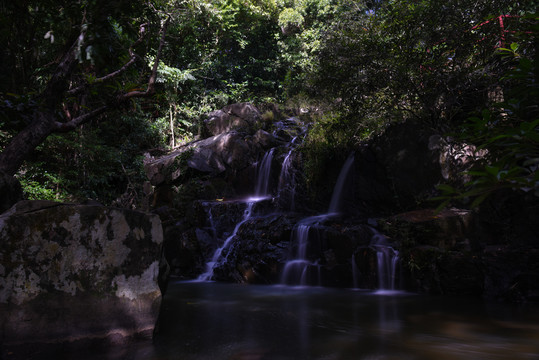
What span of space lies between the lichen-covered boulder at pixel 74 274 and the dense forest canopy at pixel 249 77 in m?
1.51

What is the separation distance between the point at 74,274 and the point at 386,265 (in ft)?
16.1

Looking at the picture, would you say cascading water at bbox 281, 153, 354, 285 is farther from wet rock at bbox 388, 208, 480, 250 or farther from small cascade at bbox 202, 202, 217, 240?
small cascade at bbox 202, 202, 217, 240

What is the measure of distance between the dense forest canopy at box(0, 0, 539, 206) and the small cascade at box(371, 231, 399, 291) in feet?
7.21

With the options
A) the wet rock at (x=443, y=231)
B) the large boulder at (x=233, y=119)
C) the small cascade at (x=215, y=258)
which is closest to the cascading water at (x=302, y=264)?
the wet rock at (x=443, y=231)

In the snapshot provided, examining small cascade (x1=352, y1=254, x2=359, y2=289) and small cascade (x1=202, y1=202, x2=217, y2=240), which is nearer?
small cascade (x1=352, y1=254, x2=359, y2=289)

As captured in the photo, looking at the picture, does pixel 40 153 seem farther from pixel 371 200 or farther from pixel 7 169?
pixel 371 200

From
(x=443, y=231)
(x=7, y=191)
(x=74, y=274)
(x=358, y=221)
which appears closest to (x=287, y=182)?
(x=358, y=221)

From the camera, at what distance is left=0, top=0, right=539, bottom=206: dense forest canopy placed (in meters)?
3.19

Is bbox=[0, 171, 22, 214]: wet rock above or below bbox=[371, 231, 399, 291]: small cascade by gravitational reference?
above

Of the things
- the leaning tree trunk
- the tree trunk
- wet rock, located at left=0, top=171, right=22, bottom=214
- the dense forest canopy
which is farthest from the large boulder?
wet rock, located at left=0, top=171, right=22, bottom=214

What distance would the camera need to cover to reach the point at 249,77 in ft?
59.1

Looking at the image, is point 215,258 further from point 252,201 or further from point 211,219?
point 252,201

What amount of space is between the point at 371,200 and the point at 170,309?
220 inches

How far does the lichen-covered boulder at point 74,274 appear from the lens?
8.09 ft
